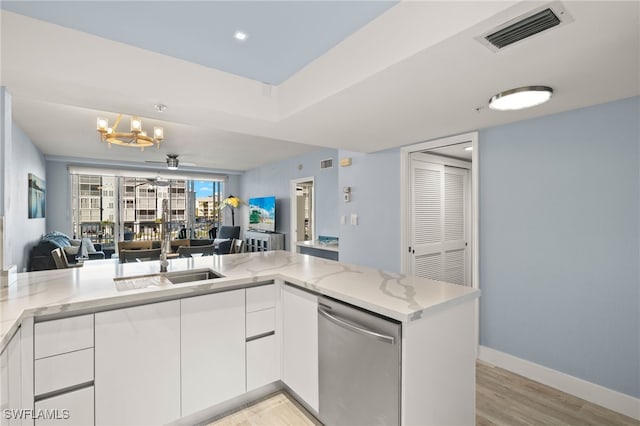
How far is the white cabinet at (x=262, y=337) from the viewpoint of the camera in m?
2.05

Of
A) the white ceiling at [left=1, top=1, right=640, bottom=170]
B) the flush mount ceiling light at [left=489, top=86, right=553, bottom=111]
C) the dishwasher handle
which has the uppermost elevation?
the white ceiling at [left=1, top=1, right=640, bottom=170]

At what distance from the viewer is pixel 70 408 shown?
1.49 metres

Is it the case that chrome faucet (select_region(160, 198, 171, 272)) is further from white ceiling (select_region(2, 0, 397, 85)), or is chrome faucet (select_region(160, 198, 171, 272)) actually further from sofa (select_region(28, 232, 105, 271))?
sofa (select_region(28, 232, 105, 271))

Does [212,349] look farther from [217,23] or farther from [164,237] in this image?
[217,23]

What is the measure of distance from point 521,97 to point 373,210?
82.2 inches

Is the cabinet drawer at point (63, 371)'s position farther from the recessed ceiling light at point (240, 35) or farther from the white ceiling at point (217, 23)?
the recessed ceiling light at point (240, 35)

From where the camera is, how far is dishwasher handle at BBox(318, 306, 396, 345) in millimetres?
1422

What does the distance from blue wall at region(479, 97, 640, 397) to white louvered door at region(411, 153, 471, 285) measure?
827mm

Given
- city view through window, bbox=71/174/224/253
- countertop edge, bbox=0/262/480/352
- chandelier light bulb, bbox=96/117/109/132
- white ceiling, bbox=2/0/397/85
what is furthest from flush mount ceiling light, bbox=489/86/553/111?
city view through window, bbox=71/174/224/253

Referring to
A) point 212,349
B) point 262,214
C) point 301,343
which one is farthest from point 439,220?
point 262,214

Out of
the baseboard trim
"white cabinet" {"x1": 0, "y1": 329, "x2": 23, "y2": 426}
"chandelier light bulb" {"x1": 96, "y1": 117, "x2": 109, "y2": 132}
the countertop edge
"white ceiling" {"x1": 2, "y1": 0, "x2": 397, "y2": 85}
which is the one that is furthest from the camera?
"chandelier light bulb" {"x1": 96, "y1": 117, "x2": 109, "y2": 132}

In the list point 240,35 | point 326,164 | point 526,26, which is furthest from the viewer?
point 326,164

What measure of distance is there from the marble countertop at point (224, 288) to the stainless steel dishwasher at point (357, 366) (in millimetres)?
94

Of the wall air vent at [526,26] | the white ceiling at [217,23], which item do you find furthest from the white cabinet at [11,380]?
the wall air vent at [526,26]
